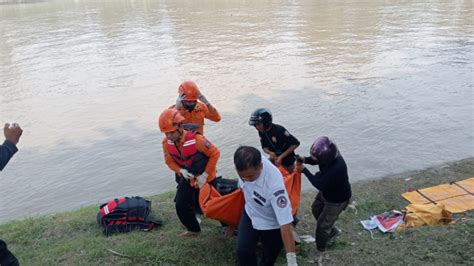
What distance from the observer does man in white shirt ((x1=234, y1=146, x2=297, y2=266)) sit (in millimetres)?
3854

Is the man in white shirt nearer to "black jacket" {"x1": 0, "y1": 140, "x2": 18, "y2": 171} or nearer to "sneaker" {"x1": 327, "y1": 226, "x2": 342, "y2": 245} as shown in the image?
"sneaker" {"x1": 327, "y1": 226, "x2": 342, "y2": 245}

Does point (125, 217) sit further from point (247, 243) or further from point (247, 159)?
point (247, 159)

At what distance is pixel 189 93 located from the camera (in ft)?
20.2

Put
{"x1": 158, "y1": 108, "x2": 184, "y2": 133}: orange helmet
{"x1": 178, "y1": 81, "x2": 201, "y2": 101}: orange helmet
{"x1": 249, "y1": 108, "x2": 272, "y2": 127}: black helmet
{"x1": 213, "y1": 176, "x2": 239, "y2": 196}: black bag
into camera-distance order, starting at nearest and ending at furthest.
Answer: {"x1": 158, "y1": 108, "x2": 184, "y2": 133}: orange helmet
{"x1": 213, "y1": 176, "x2": 239, "y2": 196}: black bag
{"x1": 249, "y1": 108, "x2": 272, "y2": 127}: black helmet
{"x1": 178, "y1": 81, "x2": 201, "y2": 101}: orange helmet

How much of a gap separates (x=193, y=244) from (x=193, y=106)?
1.87 metres

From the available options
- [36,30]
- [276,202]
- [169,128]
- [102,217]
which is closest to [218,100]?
[102,217]

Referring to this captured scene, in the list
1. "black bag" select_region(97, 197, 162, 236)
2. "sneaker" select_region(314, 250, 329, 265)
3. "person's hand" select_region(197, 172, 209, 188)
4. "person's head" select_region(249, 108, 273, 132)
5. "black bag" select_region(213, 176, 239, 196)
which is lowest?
"sneaker" select_region(314, 250, 329, 265)

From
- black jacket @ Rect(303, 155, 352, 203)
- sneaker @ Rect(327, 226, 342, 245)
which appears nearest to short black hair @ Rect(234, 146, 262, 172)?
black jacket @ Rect(303, 155, 352, 203)

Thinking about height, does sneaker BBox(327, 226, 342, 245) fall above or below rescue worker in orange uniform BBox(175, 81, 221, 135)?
below

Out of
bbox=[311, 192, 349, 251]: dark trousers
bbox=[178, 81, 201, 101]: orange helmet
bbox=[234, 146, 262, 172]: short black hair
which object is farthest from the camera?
bbox=[178, 81, 201, 101]: orange helmet

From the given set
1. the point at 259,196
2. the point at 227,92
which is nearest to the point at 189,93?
the point at 259,196

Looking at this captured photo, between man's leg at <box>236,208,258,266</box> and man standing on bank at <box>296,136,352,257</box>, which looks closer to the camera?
man's leg at <box>236,208,258,266</box>

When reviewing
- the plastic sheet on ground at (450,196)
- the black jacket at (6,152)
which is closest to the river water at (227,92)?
the plastic sheet on ground at (450,196)

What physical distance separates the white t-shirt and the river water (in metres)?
5.78
